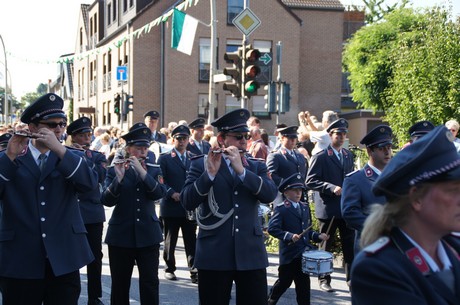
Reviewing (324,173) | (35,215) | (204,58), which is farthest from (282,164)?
(204,58)

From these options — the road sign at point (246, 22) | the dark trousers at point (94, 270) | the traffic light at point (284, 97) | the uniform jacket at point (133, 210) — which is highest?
the road sign at point (246, 22)

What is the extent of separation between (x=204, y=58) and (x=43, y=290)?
35.4 metres

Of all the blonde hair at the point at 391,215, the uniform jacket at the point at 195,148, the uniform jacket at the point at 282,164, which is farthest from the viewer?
the uniform jacket at the point at 195,148

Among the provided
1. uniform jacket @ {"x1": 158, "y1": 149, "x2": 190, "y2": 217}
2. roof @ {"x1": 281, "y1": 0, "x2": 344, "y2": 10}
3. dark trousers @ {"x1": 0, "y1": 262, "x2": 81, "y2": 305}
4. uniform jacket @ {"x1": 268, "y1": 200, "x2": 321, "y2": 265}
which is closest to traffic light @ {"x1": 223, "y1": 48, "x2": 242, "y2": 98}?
uniform jacket @ {"x1": 158, "y1": 149, "x2": 190, "y2": 217}

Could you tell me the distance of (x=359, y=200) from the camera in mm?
6652

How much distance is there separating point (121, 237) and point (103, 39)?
138 feet

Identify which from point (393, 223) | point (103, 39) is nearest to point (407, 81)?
point (393, 223)

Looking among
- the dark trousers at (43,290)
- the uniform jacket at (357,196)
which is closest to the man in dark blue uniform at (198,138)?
the uniform jacket at (357,196)

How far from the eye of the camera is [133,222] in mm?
7500

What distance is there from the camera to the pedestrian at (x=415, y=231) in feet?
8.22

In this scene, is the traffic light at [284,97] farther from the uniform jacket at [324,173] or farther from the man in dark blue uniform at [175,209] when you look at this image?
the uniform jacket at [324,173]

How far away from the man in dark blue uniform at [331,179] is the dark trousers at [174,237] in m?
1.90

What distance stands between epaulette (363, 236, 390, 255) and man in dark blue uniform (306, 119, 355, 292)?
669cm

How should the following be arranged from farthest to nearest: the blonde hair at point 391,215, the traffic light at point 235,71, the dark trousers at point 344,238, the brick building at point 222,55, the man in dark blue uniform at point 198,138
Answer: the brick building at point 222,55 → the traffic light at point 235,71 → the man in dark blue uniform at point 198,138 → the dark trousers at point 344,238 → the blonde hair at point 391,215
